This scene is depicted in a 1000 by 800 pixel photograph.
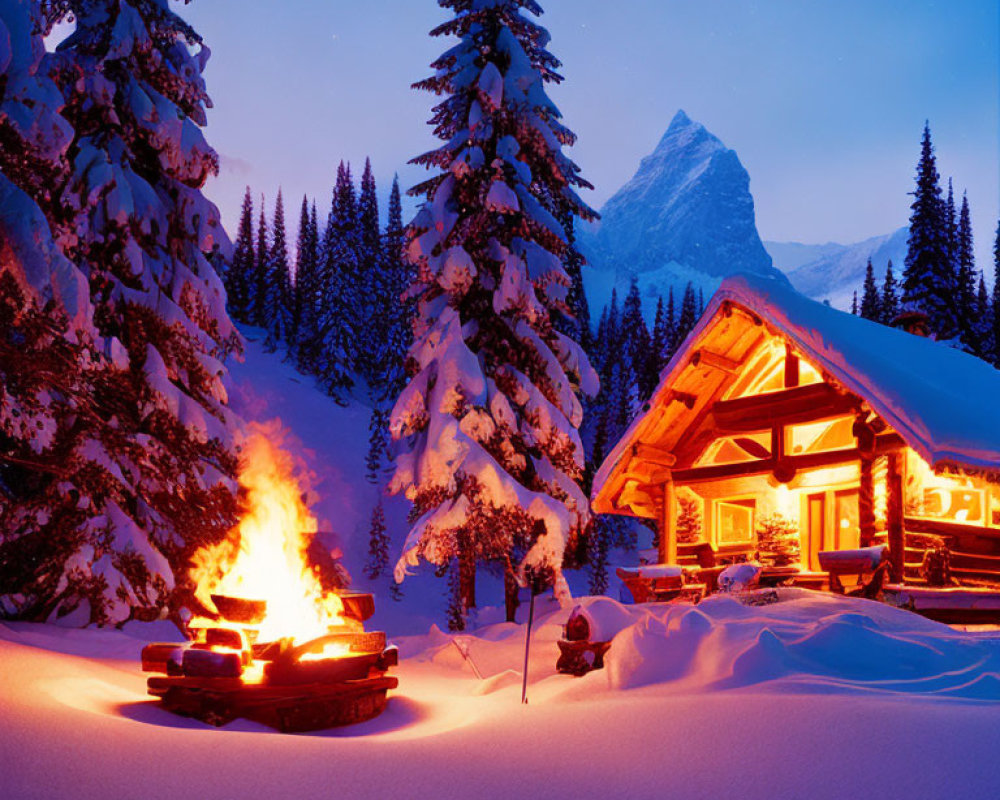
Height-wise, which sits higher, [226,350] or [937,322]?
[937,322]

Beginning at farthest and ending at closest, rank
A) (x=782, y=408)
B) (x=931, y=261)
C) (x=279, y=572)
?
(x=931, y=261), (x=782, y=408), (x=279, y=572)

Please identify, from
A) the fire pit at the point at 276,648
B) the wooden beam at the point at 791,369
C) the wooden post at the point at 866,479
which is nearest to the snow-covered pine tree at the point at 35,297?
the fire pit at the point at 276,648

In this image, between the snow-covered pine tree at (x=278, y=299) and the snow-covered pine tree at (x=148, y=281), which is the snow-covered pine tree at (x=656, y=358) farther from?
the snow-covered pine tree at (x=148, y=281)

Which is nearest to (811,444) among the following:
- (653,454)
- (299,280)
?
(653,454)

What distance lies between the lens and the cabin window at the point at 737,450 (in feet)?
50.9

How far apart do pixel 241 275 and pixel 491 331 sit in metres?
64.9

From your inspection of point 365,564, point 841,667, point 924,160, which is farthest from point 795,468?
point 365,564

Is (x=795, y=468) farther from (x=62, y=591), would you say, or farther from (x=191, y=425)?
(x=62, y=591)

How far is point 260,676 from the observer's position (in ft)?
25.1

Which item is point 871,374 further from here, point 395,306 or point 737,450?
point 395,306

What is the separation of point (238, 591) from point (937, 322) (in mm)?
30206

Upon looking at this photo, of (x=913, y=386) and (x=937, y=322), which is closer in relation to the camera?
(x=913, y=386)

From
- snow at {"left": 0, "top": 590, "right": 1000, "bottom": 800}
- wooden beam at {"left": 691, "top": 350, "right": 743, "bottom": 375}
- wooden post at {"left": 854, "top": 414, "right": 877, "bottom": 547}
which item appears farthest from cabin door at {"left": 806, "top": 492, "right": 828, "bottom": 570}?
snow at {"left": 0, "top": 590, "right": 1000, "bottom": 800}

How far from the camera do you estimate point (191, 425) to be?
12641 millimetres
